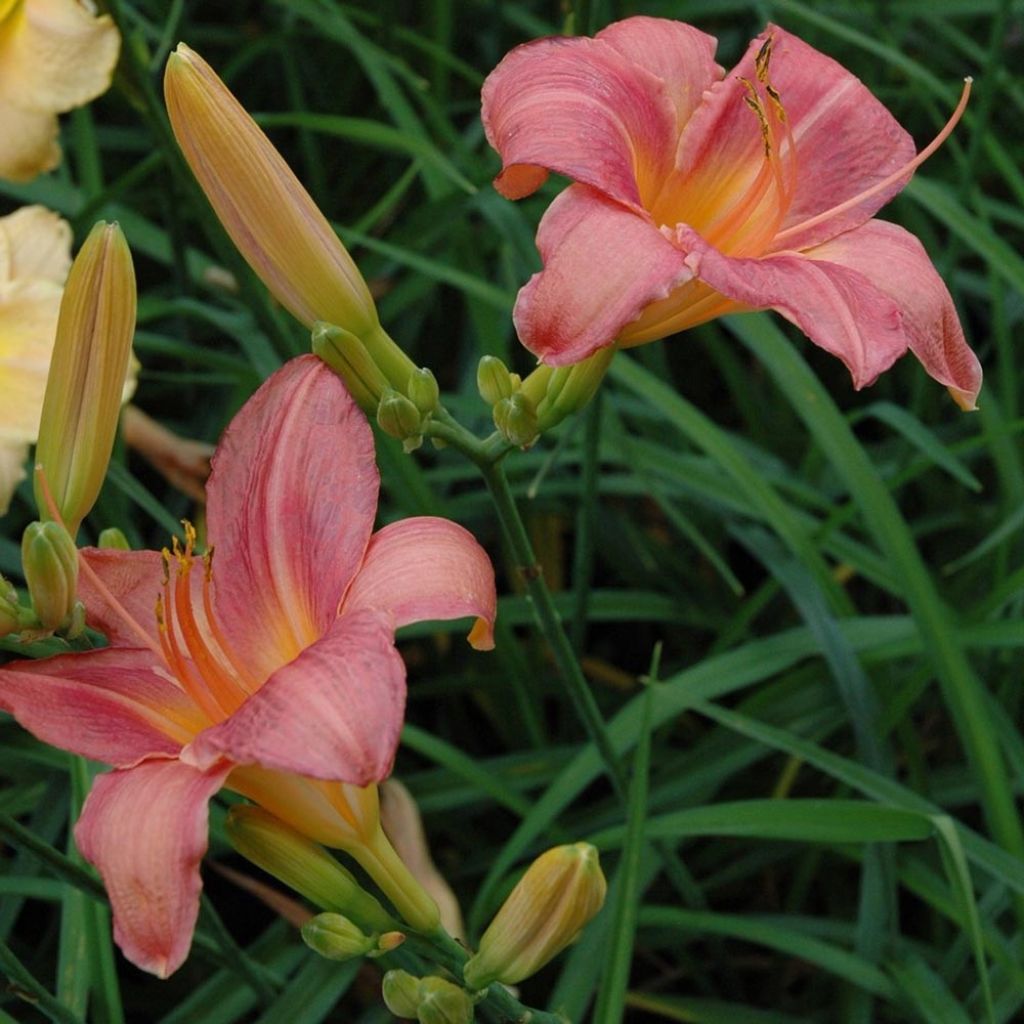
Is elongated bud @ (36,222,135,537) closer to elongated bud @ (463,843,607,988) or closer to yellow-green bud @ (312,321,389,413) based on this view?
yellow-green bud @ (312,321,389,413)

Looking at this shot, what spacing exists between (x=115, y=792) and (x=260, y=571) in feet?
0.54

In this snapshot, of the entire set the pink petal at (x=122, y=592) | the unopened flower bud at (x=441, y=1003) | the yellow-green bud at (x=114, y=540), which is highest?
the pink petal at (x=122, y=592)

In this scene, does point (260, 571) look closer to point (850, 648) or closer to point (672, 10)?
point (850, 648)

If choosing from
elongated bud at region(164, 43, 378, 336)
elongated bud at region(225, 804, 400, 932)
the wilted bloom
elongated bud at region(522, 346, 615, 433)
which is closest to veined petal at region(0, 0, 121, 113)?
the wilted bloom

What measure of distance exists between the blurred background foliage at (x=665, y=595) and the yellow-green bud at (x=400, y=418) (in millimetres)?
280

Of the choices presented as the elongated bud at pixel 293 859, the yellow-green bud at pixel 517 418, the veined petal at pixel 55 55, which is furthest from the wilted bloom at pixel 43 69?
the elongated bud at pixel 293 859

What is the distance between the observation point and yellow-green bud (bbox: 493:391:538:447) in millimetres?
764

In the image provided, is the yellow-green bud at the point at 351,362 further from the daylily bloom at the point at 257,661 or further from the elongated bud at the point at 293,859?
the elongated bud at the point at 293,859

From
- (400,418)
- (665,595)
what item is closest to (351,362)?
(400,418)

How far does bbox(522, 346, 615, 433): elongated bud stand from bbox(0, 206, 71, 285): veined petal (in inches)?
20.1

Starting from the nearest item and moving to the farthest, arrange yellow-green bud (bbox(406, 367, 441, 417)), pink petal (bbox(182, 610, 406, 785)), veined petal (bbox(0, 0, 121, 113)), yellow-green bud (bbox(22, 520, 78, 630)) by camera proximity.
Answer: pink petal (bbox(182, 610, 406, 785))
yellow-green bud (bbox(22, 520, 78, 630))
yellow-green bud (bbox(406, 367, 441, 417))
veined petal (bbox(0, 0, 121, 113))

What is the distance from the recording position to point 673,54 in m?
0.88

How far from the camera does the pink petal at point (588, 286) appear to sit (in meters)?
0.65

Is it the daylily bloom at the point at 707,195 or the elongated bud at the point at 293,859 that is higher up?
the daylily bloom at the point at 707,195
